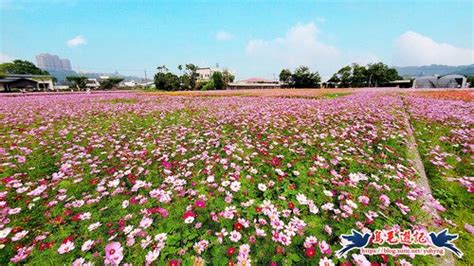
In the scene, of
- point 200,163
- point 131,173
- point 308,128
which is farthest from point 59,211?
point 308,128

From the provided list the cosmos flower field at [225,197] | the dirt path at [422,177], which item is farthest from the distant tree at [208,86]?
the dirt path at [422,177]

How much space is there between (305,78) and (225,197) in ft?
230

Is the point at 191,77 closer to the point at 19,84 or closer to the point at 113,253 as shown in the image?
the point at 19,84

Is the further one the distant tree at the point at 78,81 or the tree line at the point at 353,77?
the distant tree at the point at 78,81

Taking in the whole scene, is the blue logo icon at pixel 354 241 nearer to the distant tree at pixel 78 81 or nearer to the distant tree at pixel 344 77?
the distant tree at pixel 344 77

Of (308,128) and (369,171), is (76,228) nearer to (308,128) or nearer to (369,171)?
(369,171)

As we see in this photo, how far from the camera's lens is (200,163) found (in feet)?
13.8

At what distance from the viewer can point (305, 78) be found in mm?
67125

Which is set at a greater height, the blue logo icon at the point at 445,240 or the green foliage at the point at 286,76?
the green foliage at the point at 286,76

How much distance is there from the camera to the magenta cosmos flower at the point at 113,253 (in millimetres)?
2140

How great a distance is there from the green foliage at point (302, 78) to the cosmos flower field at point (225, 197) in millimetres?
65252

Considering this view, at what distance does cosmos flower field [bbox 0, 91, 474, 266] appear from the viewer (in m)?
2.29

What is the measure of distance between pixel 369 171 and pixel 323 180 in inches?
39.6

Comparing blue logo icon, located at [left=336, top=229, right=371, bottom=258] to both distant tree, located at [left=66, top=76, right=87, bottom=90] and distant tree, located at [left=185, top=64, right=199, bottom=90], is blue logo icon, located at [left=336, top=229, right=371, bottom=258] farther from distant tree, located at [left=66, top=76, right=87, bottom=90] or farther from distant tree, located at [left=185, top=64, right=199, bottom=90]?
distant tree, located at [left=66, top=76, right=87, bottom=90]
